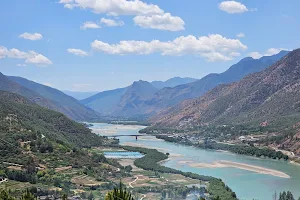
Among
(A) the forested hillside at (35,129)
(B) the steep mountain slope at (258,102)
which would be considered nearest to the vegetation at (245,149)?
(B) the steep mountain slope at (258,102)

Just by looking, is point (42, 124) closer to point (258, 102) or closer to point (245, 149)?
point (245, 149)

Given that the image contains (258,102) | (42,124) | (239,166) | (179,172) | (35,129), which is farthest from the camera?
(258,102)

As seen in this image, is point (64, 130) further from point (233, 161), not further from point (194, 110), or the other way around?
point (194, 110)

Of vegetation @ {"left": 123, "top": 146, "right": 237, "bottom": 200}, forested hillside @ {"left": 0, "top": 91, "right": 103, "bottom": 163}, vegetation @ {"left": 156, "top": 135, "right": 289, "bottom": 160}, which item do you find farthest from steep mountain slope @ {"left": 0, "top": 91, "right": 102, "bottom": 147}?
vegetation @ {"left": 156, "top": 135, "right": 289, "bottom": 160}

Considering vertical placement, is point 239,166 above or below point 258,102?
below

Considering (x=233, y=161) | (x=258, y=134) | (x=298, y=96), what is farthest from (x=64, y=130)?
(x=298, y=96)

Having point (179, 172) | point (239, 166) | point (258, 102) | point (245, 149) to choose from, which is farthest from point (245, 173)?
point (258, 102)

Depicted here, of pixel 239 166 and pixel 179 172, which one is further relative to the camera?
pixel 239 166

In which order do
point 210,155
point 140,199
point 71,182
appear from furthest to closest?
A: point 210,155, point 71,182, point 140,199

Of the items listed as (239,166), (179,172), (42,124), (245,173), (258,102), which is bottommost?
(179,172)
